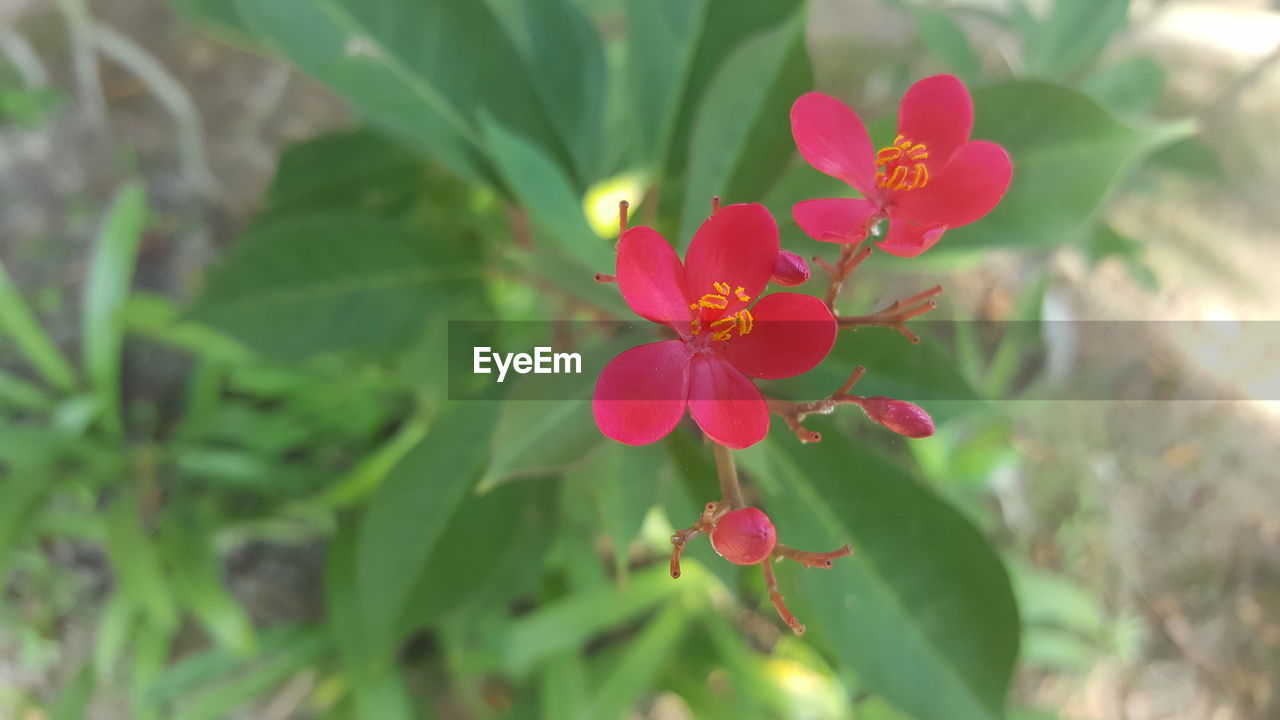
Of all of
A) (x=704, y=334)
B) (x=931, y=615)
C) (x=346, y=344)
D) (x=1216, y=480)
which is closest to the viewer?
(x=704, y=334)

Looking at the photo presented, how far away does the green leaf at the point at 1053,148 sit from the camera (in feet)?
1.42

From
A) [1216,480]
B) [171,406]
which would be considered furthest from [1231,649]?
[171,406]

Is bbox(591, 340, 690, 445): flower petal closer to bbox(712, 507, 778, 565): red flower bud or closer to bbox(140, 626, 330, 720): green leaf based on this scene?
bbox(712, 507, 778, 565): red flower bud

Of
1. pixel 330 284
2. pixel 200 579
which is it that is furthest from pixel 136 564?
pixel 330 284

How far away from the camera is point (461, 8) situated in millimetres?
578

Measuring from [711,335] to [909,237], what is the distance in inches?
3.1

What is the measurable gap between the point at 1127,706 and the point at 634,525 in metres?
1.28

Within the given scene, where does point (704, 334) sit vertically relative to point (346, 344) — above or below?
below

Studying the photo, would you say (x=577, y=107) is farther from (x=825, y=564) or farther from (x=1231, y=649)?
(x=1231, y=649)

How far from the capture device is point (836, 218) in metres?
0.26

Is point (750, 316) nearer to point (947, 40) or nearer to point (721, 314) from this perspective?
point (721, 314)

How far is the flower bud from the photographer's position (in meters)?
0.23

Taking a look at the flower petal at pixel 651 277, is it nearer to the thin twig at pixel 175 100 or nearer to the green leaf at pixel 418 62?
the green leaf at pixel 418 62

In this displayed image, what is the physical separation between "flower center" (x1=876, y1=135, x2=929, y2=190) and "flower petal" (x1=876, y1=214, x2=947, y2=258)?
0.02 metres
